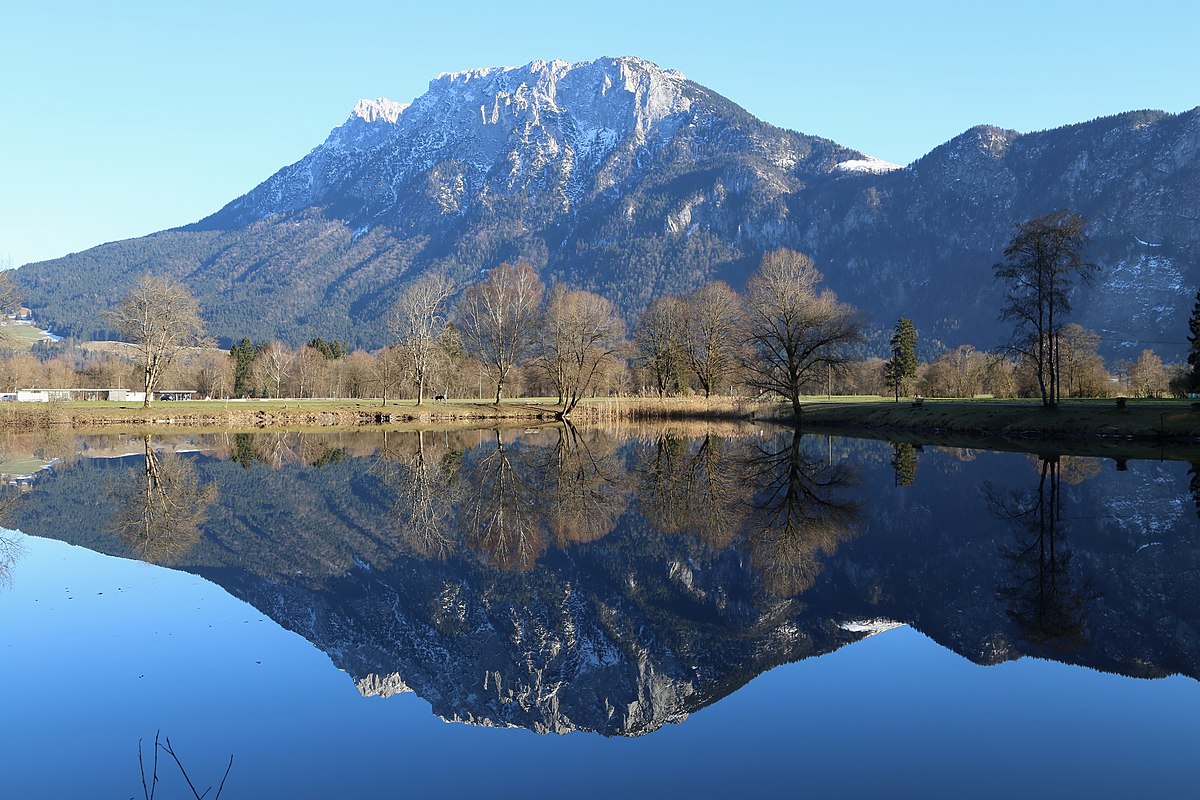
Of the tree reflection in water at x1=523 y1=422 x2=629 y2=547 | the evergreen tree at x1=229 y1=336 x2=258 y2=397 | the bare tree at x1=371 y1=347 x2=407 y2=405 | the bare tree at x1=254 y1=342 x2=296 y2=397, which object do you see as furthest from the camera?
the evergreen tree at x1=229 y1=336 x2=258 y2=397

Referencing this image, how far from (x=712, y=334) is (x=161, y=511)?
192ft

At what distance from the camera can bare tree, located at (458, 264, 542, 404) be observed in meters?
70.6

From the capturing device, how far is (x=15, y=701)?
9711 millimetres

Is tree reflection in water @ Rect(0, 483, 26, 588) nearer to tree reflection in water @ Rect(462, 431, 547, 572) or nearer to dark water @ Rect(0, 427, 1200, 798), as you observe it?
dark water @ Rect(0, 427, 1200, 798)

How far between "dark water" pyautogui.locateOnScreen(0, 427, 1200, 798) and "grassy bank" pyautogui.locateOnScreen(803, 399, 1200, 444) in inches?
825

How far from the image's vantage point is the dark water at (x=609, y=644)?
807 centimetres

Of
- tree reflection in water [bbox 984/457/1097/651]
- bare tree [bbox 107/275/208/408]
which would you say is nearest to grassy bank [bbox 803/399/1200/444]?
tree reflection in water [bbox 984/457/1097/651]

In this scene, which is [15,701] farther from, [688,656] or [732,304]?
[732,304]

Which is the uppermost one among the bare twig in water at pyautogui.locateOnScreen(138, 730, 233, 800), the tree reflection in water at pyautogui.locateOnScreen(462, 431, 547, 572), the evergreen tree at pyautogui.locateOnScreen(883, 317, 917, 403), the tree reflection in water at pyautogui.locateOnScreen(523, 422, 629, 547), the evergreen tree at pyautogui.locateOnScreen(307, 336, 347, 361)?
the evergreen tree at pyautogui.locateOnScreen(307, 336, 347, 361)

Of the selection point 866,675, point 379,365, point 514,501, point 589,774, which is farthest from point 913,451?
point 379,365

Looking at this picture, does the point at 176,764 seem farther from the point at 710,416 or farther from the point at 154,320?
the point at 710,416

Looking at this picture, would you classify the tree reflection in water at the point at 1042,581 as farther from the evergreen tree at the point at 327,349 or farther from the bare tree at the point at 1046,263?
the evergreen tree at the point at 327,349

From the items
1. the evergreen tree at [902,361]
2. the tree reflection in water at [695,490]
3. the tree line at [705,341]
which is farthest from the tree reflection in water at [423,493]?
the evergreen tree at [902,361]

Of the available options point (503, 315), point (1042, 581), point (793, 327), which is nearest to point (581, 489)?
point (1042, 581)
